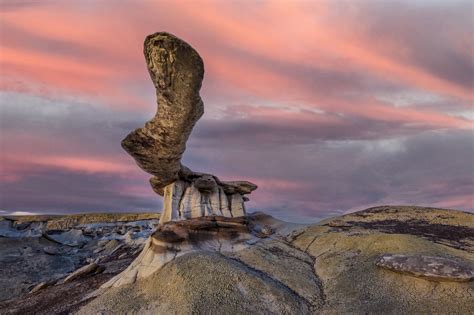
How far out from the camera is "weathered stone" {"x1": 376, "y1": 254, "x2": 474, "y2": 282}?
1639 cm

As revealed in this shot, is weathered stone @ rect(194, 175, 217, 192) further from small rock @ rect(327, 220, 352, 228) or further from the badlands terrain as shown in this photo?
small rock @ rect(327, 220, 352, 228)

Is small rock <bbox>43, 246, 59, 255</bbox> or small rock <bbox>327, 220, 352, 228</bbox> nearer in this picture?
small rock <bbox>327, 220, 352, 228</bbox>

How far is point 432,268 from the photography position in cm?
1672

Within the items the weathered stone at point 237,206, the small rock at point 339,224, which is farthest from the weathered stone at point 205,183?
Result: the small rock at point 339,224

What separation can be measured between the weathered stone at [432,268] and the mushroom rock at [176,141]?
10.8 m

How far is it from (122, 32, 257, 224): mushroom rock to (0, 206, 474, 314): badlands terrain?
7.45 feet

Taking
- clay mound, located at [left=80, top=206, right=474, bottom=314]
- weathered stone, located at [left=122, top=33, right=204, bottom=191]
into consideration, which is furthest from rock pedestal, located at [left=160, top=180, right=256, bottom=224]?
clay mound, located at [left=80, top=206, right=474, bottom=314]

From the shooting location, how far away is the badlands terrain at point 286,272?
1593cm

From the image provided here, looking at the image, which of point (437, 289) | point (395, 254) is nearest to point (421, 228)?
point (395, 254)

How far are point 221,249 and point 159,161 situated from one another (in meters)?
6.29

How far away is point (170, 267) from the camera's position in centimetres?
1794

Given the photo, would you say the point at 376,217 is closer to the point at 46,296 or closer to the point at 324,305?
the point at 324,305

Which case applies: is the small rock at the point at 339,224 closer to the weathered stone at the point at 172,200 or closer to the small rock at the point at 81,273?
the weathered stone at the point at 172,200

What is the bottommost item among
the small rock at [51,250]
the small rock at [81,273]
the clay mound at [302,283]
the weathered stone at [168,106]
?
the small rock at [51,250]
